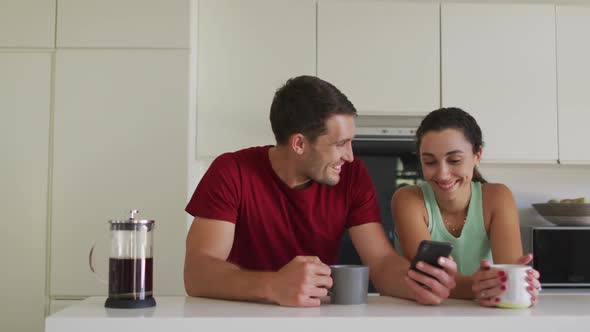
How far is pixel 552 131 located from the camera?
293 centimetres

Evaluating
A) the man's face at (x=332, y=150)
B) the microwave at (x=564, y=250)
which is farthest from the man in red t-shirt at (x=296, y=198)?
the microwave at (x=564, y=250)

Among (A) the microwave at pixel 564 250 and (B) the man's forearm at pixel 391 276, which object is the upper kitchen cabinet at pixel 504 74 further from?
(B) the man's forearm at pixel 391 276

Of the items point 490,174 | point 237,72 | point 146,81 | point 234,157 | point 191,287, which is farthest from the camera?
point 490,174

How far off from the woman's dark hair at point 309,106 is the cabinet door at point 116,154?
1.06 metres

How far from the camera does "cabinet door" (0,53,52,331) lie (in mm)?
2562

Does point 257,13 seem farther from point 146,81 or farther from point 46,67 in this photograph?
point 46,67

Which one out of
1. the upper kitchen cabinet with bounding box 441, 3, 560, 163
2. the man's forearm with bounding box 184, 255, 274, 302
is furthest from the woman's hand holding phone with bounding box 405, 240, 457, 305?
the upper kitchen cabinet with bounding box 441, 3, 560, 163

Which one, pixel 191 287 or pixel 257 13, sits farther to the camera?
pixel 257 13

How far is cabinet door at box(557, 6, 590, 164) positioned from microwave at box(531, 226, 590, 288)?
0.34 metres

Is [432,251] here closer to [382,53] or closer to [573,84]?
[382,53]

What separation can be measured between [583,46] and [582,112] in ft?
1.00

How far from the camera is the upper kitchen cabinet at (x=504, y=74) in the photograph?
2.91 meters

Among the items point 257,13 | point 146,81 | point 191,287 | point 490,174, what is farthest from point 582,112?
point 191,287

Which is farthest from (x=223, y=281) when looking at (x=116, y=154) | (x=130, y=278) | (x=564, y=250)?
(x=564, y=250)
